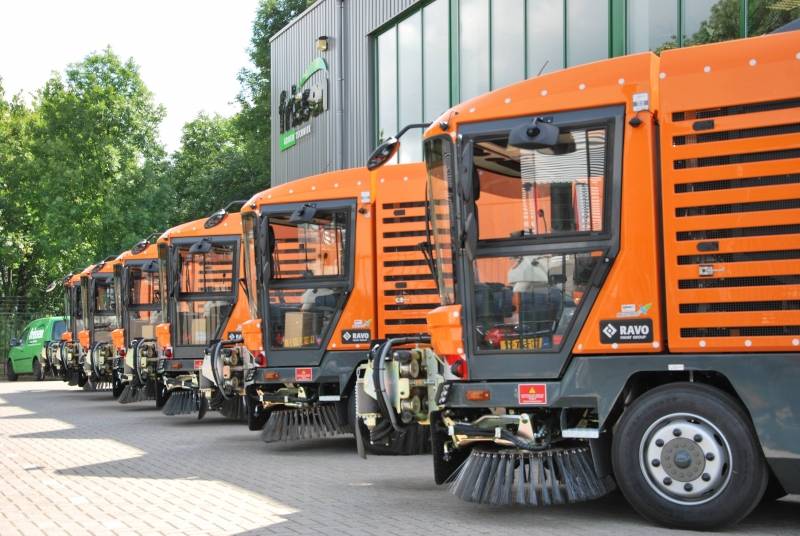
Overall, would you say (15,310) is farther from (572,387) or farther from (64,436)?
(572,387)

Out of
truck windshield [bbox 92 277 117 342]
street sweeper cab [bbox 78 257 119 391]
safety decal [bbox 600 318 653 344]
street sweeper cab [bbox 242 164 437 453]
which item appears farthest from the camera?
truck windshield [bbox 92 277 117 342]

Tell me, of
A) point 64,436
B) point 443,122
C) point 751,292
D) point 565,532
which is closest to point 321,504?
point 565,532

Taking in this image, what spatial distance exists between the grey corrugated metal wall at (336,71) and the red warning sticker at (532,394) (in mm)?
15871

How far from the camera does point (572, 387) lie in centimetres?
736

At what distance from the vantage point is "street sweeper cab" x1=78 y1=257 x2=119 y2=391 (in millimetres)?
22750

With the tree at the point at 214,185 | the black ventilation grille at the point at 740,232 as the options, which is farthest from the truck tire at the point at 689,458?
the tree at the point at 214,185

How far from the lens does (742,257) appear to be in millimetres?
6852

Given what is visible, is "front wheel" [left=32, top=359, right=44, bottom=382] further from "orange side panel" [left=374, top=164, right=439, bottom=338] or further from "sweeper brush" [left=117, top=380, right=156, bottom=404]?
"orange side panel" [left=374, top=164, right=439, bottom=338]

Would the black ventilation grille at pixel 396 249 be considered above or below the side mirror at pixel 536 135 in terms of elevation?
below

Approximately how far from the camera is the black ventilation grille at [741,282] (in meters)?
6.71

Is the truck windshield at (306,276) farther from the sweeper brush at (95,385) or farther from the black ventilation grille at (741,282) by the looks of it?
the sweeper brush at (95,385)

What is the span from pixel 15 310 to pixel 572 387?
35124mm

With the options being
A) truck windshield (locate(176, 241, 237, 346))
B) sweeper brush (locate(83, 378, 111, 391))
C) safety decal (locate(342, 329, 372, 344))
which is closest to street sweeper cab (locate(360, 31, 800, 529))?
safety decal (locate(342, 329, 372, 344))

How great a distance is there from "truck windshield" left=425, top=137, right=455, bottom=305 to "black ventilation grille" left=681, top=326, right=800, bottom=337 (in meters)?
1.74
